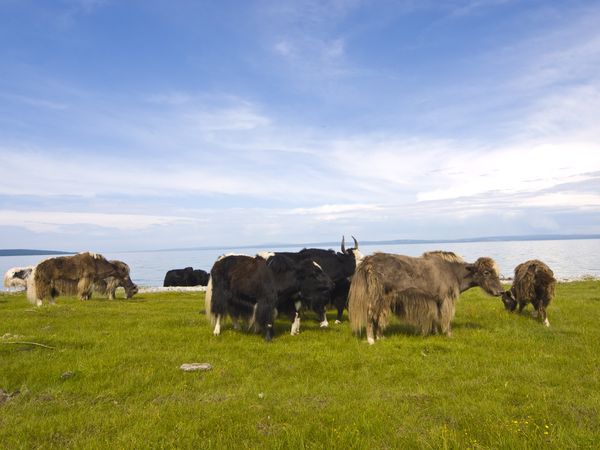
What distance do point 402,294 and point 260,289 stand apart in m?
3.79

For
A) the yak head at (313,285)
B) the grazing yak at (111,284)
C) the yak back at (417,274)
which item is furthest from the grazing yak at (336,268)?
the grazing yak at (111,284)

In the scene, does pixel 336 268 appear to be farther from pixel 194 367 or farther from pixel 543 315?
pixel 194 367

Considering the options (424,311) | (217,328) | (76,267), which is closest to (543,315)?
(424,311)

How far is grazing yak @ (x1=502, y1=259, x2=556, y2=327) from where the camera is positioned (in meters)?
12.6

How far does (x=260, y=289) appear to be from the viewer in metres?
11.4

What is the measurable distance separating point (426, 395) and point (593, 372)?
11.8ft

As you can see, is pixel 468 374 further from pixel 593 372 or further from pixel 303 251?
pixel 303 251

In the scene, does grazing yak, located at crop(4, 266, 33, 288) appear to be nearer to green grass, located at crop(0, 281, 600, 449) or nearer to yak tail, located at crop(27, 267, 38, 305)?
yak tail, located at crop(27, 267, 38, 305)

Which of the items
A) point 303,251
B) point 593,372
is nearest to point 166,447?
point 593,372

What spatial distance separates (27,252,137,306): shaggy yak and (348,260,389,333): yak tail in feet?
47.6

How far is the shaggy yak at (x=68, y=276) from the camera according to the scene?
61.1 feet

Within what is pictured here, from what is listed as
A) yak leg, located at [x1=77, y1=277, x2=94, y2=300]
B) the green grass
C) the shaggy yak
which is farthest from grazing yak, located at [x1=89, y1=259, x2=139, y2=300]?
the green grass

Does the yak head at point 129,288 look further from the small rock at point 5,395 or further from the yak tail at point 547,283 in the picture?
the yak tail at point 547,283

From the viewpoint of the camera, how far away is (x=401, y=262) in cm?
1155
